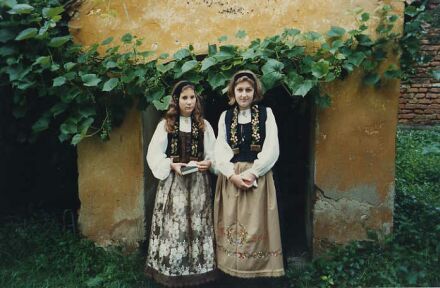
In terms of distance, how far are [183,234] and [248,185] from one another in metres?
0.63

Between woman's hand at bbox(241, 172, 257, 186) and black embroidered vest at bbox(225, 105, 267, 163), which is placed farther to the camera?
black embroidered vest at bbox(225, 105, 267, 163)

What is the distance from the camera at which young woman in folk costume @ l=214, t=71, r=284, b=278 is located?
355 cm

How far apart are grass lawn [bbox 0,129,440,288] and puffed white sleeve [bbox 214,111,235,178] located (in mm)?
1050

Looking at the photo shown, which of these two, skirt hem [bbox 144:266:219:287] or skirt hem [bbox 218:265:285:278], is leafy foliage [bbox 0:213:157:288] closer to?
skirt hem [bbox 144:266:219:287]

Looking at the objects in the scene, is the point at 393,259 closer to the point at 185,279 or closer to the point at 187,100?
the point at 185,279

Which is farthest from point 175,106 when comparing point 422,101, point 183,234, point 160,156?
point 422,101

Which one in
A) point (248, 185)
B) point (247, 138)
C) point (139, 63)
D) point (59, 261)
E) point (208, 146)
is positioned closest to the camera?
point (248, 185)

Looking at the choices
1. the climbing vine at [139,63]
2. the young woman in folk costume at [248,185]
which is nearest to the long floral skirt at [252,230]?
the young woman in folk costume at [248,185]

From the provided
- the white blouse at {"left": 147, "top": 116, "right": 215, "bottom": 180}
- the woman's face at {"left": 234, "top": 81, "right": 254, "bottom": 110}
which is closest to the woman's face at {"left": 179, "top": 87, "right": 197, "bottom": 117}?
the white blouse at {"left": 147, "top": 116, "right": 215, "bottom": 180}

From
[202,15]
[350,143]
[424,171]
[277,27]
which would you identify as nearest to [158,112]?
[202,15]

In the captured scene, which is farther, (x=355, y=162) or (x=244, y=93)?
(x=355, y=162)

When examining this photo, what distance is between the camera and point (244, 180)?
352 centimetres

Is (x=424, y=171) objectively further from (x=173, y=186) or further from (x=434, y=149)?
(x=173, y=186)

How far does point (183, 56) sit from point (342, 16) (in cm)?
130
